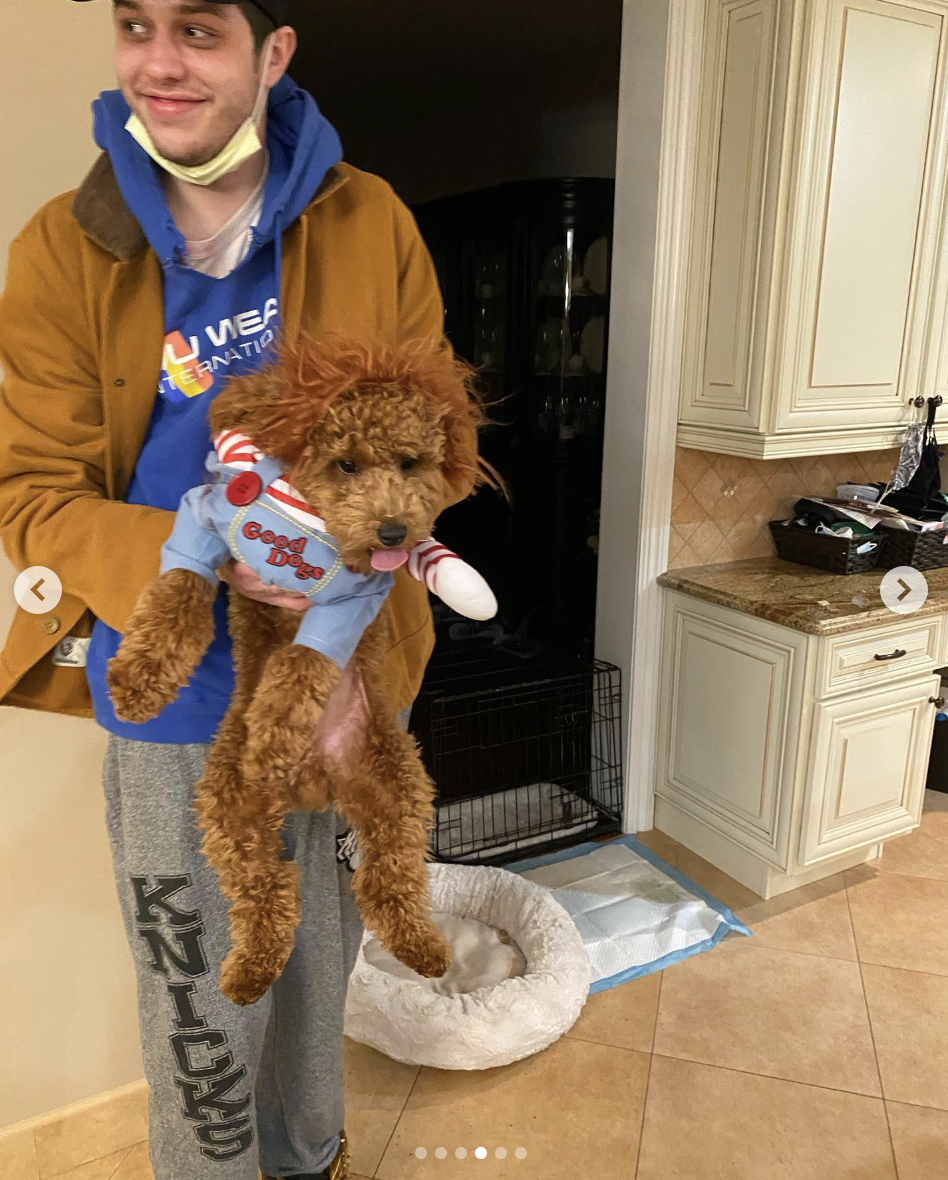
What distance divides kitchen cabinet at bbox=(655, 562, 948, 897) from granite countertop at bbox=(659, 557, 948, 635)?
0.8 inches

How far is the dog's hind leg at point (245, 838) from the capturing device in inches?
29.3

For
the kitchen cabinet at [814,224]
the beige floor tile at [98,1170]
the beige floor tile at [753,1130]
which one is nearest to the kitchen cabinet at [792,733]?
the kitchen cabinet at [814,224]

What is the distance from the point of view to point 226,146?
705 millimetres

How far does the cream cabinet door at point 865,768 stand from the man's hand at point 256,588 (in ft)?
5.17

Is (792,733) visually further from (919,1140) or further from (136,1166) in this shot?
(136,1166)

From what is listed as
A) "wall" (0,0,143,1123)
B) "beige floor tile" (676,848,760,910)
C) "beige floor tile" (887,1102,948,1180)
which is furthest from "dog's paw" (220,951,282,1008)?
"beige floor tile" (676,848,760,910)

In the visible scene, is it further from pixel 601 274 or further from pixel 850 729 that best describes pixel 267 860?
pixel 601 274

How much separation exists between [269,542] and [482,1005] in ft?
4.16

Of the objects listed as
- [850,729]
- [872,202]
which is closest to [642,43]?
[872,202]

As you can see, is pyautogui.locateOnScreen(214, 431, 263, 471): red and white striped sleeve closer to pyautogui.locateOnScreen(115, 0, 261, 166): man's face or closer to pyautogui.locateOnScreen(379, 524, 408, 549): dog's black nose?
pyautogui.locateOnScreen(379, 524, 408, 549): dog's black nose

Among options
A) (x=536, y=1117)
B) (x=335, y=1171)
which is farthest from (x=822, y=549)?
(x=335, y=1171)

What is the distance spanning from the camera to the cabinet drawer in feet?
6.45

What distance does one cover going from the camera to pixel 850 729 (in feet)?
6.72

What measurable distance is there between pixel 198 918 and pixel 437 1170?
2.76 ft
